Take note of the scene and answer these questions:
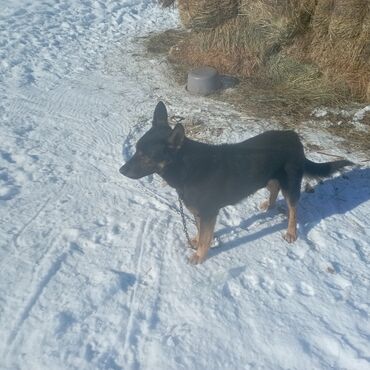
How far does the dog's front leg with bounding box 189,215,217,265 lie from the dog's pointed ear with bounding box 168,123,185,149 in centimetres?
76

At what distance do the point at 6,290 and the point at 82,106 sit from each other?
379 centimetres

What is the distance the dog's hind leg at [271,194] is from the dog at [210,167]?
14 centimetres

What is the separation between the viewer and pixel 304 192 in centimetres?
510

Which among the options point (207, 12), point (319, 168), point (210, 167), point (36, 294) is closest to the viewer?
point (36, 294)

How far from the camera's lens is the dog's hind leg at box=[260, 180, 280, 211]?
4.46m

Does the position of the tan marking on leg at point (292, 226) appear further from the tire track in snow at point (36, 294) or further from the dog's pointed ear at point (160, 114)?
the tire track in snow at point (36, 294)

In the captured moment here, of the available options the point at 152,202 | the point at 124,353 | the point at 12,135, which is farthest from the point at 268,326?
A: the point at 12,135

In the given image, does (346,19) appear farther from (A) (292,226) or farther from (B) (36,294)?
(B) (36,294)

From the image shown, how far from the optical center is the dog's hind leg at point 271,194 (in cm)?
446

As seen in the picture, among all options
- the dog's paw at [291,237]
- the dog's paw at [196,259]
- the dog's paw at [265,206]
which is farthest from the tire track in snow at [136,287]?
the dog's paw at [291,237]

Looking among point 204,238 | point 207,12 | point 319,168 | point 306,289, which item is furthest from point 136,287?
point 207,12

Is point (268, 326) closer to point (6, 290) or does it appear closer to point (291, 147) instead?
point (291, 147)

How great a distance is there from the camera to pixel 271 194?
4.66m

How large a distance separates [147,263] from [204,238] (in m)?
0.60
